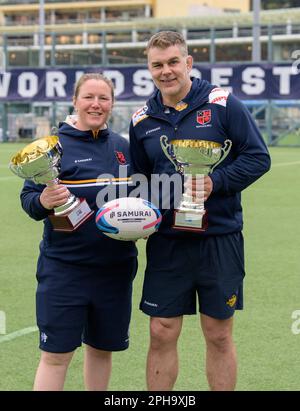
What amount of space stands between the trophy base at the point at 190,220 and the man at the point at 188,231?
0.31 ft

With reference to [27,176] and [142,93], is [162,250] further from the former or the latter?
[142,93]

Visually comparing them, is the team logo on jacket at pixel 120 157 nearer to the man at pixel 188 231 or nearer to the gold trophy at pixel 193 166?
the man at pixel 188 231

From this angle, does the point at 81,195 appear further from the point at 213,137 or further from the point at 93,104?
the point at 213,137

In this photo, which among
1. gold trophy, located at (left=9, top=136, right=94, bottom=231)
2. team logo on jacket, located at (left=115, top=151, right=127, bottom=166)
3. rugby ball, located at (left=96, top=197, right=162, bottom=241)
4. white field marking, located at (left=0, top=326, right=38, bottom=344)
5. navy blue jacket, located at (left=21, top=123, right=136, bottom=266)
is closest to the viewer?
gold trophy, located at (left=9, top=136, right=94, bottom=231)

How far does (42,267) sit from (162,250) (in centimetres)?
57

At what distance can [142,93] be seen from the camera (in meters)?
24.8

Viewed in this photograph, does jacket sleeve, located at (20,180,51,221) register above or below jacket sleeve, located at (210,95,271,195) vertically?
below

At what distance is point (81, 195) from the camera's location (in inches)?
142

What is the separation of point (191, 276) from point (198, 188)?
1.51ft

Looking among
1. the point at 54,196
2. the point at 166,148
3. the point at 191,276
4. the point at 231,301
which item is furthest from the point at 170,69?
the point at 231,301

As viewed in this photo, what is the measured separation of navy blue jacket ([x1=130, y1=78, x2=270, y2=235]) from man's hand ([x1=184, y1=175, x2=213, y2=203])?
7cm

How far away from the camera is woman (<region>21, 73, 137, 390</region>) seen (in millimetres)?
3568

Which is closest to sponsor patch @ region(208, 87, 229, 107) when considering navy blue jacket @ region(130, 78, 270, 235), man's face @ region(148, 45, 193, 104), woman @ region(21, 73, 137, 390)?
navy blue jacket @ region(130, 78, 270, 235)

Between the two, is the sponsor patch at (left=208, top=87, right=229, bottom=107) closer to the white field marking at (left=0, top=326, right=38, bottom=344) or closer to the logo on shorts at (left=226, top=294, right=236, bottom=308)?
the logo on shorts at (left=226, top=294, right=236, bottom=308)
